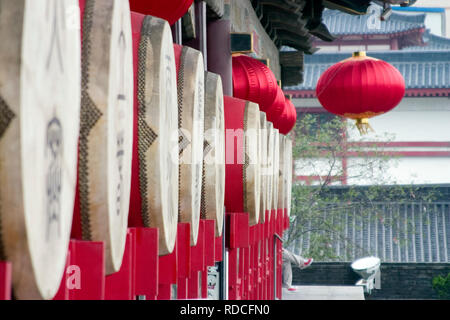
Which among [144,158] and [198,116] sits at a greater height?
[198,116]

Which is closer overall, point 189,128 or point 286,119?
point 189,128

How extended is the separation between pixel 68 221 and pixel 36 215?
142 millimetres

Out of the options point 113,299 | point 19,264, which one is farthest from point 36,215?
point 113,299

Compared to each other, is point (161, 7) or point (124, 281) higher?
point (161, 7)

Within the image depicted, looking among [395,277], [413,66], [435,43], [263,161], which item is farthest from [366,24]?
[263,161]

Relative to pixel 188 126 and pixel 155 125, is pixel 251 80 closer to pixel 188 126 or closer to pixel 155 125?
pixel 188 126

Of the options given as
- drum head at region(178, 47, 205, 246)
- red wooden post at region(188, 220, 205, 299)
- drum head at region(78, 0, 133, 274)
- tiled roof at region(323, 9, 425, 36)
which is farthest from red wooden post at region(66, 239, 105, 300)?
tiled roof at region(323, 9, 425, 36)

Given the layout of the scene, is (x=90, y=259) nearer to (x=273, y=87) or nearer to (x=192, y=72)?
(x=192, y=72)

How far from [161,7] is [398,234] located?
49.9 ft

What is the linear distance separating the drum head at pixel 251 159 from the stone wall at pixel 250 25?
161cm

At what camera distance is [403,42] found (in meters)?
24.3

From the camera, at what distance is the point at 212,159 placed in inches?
83.7

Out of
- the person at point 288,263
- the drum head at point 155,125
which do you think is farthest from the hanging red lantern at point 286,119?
the person at point 288,263
